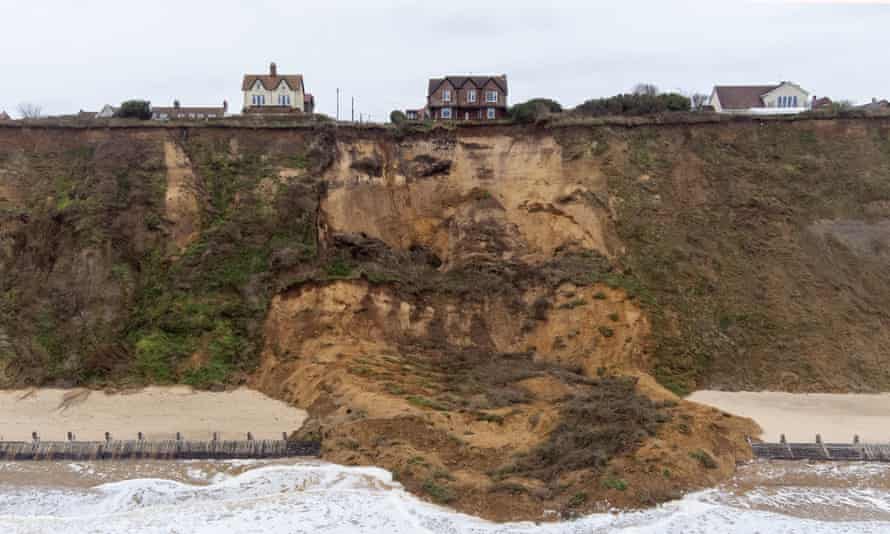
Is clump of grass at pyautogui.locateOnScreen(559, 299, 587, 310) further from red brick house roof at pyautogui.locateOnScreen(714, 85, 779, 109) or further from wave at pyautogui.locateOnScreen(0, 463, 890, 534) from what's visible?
red brick house roof at pyautogui.locateOnScreen(714, 85, 779, 109)

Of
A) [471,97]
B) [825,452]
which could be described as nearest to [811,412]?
[825,452]

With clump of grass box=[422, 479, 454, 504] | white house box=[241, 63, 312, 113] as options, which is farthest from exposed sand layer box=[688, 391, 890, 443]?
white house box=[241, 63, 312, 113]

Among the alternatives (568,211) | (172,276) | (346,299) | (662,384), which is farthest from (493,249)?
(172,276)

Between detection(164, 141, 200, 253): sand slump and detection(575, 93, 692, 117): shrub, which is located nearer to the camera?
detection(164, 141, 200, 253): sand slump

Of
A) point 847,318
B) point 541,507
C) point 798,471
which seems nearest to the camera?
point 541,507

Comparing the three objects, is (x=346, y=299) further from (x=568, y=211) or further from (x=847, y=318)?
(x=847, y=318)

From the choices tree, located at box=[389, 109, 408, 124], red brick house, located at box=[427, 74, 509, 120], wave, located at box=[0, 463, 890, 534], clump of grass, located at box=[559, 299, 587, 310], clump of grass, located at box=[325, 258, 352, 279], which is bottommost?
wave, located at box=[0, 463, 890, 534]
